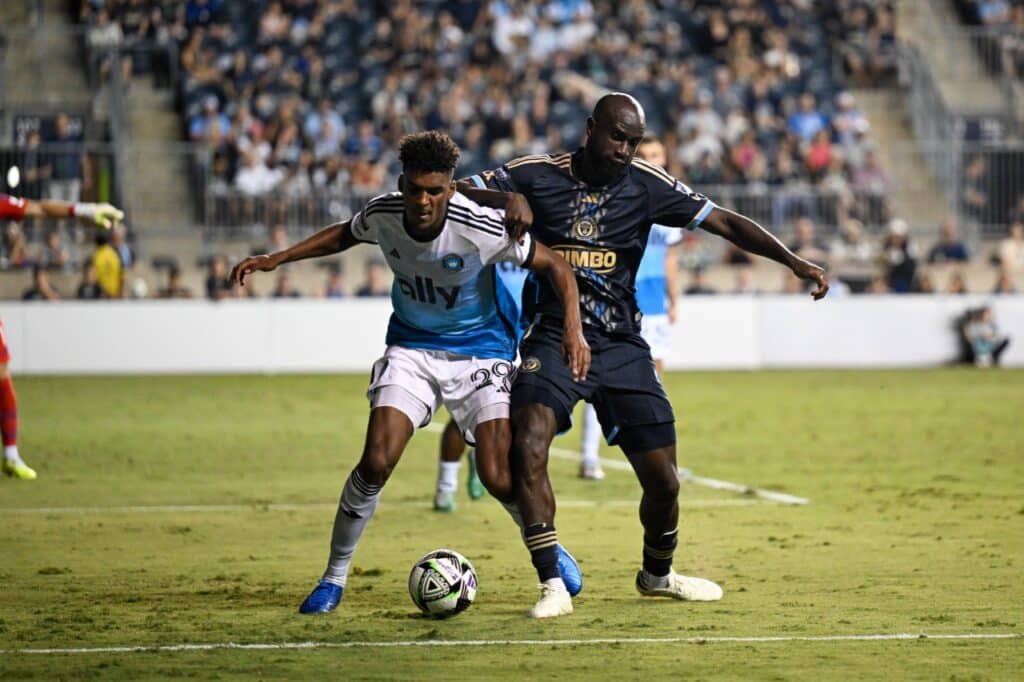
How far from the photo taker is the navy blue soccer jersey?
315 inches

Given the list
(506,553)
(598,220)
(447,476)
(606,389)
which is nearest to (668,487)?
(606,389)

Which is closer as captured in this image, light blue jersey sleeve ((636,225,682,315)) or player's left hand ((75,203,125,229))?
player's left hand ((75,203,125,229))

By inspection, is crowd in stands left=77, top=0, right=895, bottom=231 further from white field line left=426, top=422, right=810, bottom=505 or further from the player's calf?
the player's calf

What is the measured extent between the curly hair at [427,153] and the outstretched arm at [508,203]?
31 cm

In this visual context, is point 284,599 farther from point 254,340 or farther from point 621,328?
point 254,340

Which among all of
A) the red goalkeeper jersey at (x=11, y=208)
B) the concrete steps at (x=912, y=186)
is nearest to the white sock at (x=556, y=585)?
the red goalkeeper jersey at (x=11, y=208)

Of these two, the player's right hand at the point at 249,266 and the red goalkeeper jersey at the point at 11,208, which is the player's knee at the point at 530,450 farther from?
the red goalkeeper jersey at the point at 11,208

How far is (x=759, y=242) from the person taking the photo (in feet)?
26.1

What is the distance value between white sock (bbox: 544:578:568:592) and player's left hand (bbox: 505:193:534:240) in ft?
5.14

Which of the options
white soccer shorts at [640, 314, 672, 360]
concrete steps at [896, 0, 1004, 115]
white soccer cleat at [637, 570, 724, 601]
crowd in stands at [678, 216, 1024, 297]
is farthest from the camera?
concrete steps at [896, 0, 1004, 115]

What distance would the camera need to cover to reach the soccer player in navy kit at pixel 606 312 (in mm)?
7758

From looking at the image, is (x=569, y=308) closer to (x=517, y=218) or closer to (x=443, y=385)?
(x=517, y=218)

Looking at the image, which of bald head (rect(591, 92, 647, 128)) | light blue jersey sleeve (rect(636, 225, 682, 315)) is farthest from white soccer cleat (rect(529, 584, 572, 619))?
light blue jersey sleeve (rect(636, 225, 682, 315))

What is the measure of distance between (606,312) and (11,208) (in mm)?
5801
